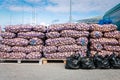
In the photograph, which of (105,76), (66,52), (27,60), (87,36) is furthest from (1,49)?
(105,76)

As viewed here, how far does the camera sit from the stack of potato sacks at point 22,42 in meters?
12.2

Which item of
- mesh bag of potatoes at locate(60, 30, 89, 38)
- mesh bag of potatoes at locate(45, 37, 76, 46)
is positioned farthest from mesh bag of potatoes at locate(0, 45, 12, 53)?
mesh bag of potatoes at locate(60, 30, 89, 38)

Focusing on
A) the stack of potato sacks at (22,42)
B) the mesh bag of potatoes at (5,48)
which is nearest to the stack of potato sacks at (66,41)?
the stack of potato sacks at (22,42)

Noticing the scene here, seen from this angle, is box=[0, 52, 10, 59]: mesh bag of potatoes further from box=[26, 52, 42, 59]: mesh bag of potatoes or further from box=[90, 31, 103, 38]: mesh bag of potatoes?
box=[90, 31, 103, 38]: mesh bag of potatoes

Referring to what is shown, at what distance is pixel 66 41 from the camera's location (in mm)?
12055

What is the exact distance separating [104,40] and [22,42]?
4.14 metres

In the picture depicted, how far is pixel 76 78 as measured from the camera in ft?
26.1

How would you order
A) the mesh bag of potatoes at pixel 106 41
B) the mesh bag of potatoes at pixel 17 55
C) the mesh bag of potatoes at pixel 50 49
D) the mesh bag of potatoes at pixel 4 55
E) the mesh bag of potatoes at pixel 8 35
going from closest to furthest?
the mesh bag of potatoes at pixel 106 41, the mesh bag of potatoes at pixel 50 49, the mesh bag of potatoes at pixel 17 55, the mesh bag of potatoes at pixel 4 55, the mesh bag of potatoes at pixel 8 35

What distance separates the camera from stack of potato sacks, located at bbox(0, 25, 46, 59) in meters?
→ 12.2

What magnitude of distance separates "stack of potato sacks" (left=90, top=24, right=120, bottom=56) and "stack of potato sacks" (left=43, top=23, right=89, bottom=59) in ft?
1.27

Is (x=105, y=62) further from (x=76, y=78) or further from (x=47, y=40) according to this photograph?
(x=47, y=40)

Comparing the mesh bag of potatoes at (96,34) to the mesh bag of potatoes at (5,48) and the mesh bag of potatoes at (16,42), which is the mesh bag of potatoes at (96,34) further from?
the mesh bag of potatoes at (5,48)

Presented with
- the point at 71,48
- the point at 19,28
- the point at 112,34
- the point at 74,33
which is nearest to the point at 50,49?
the point at 71,48

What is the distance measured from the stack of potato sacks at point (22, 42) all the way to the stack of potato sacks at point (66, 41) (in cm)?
43
